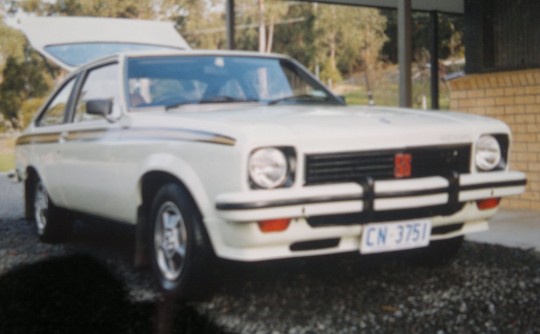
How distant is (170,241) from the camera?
4.58 meters

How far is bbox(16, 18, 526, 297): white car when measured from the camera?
398 cm

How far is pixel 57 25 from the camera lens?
646 inches

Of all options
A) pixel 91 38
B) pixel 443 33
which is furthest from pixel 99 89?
pixel 443 33

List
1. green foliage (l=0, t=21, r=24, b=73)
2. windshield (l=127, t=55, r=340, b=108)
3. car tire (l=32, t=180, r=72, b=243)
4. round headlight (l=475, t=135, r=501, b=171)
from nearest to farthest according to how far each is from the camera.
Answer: round headlight (l=475, t=135, r=501, b=171), windshield (l=127, t=55, r=340, b=108), car tire (l=32, t=180, r=72, b=243), green foliage (l=0, t=21, r=24, b=73)

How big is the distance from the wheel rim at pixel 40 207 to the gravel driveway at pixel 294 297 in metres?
0.72

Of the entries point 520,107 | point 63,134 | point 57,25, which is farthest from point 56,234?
point 57,25

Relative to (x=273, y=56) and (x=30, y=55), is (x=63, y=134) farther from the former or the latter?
(x=30, y=55)

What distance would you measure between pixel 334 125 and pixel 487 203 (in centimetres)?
117

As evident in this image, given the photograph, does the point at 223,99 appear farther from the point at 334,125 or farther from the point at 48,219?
the point at 48,219

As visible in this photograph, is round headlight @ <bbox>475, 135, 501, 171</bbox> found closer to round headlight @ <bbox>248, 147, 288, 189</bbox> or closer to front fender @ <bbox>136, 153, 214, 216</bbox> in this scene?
round headlight @ <bbox>248, 147, 288, 189</bbox>

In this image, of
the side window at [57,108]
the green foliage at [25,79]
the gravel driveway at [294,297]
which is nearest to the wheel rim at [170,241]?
the gravel driveway at [294,297]

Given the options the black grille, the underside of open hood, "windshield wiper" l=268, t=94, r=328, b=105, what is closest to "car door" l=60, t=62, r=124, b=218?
"windshield wiper" l=268, t=94, r=328, b=105

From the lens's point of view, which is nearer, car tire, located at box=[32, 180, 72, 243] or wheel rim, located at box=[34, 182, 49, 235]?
car tire, located at box=[32, 180, 72, 243]

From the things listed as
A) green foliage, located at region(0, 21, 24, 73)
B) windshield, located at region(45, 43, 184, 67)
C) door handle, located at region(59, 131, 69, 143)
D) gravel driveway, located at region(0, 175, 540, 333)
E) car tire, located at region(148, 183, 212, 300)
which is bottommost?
gravel driveway, located at region(0, 175, 540, 333)
